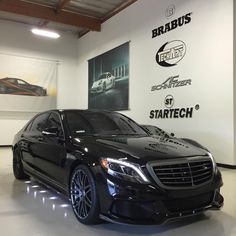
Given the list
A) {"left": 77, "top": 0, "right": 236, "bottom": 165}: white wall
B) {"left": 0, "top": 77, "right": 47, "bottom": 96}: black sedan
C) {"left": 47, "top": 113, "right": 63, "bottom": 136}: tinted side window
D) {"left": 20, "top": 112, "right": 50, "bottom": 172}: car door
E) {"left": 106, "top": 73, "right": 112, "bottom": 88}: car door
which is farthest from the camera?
{"left": 0, "top": 77, "right": 47, "bottom": 96}: black sedan

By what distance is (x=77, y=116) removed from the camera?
3.46m

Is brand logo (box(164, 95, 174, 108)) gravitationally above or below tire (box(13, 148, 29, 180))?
above

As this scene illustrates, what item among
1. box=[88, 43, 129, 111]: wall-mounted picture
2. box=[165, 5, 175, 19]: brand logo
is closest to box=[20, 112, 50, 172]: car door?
box=[165, 5, 175, 19]: brand logo

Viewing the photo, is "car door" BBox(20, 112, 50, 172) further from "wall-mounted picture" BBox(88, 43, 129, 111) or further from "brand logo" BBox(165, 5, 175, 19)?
"wall-mounted picture" BBox(88, 43, 129, 111)

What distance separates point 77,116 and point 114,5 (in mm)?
7187

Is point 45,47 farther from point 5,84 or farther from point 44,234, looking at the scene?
point 44,234

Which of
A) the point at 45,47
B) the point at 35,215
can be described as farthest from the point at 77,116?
the point at 45,47

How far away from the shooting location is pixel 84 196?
2.58m

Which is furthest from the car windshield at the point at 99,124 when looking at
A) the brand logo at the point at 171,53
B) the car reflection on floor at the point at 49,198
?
the brand logo at the point at 171,53

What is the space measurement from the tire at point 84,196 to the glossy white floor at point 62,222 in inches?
3.4

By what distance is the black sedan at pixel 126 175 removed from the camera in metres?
2.23

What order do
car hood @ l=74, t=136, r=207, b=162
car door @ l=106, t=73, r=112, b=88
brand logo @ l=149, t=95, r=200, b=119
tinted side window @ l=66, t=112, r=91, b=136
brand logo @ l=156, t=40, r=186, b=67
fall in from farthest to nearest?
car door @ l=106, t=73, r=112, b=88 < brand logo @ l=156, t=40, r=186, b=67 < brand logo @ l=149, t=95, r=200, b=119 < tinted side window @ l=66, t=112, r=91, b=136 < car hood @ l=74, t=136, r=207, b=162

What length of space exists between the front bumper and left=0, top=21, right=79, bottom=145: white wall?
9417mm

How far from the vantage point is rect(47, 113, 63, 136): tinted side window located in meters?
3.25
